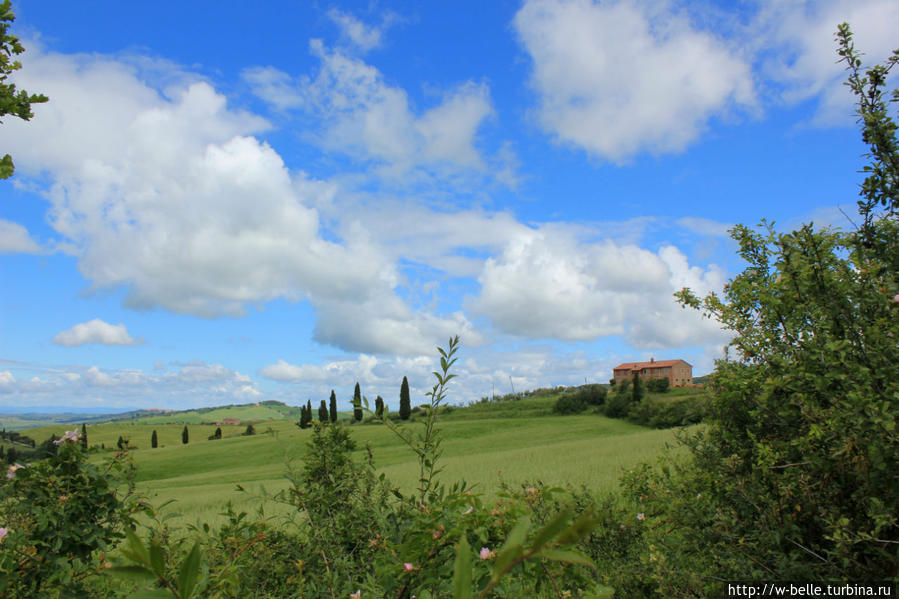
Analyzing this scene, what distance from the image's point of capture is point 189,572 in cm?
53

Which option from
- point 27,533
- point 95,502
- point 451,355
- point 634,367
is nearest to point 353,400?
point 451,355

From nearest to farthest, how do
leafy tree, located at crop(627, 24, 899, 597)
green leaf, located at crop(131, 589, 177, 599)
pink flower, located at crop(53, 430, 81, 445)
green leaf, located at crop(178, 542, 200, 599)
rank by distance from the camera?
green leaf, located at crop(178, 542, 200, 599), green leaf, located at crop(131, 589, 177, 599), leafy tree, located at crop(627, 24, 899, 597), pink flower, located at crop(53, 430, 81, 445)

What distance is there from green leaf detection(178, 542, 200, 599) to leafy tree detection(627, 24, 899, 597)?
3.05m

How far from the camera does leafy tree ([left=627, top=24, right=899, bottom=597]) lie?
9.37 feet

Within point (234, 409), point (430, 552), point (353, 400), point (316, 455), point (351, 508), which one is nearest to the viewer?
point (430, 552)

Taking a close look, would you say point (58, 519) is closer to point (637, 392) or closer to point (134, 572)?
point (134, 572)

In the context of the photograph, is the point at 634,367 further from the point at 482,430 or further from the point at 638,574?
the point at 638,574

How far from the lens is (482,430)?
142 feet

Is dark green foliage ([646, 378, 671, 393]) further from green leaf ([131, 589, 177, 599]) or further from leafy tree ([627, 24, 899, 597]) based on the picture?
green leaf ([131, 589, 177, 599])

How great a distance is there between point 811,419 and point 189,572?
3689 mm

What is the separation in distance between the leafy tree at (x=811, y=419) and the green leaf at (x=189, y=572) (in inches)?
120

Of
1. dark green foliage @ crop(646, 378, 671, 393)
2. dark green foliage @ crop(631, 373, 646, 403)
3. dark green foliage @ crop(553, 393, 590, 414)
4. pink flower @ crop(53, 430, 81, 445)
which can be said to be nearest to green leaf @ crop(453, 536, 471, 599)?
pink flower @ crop(53, 430, 81, 445)

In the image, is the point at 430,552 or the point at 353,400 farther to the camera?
the point at 353,400

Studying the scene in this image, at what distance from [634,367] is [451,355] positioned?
94.5 metres
